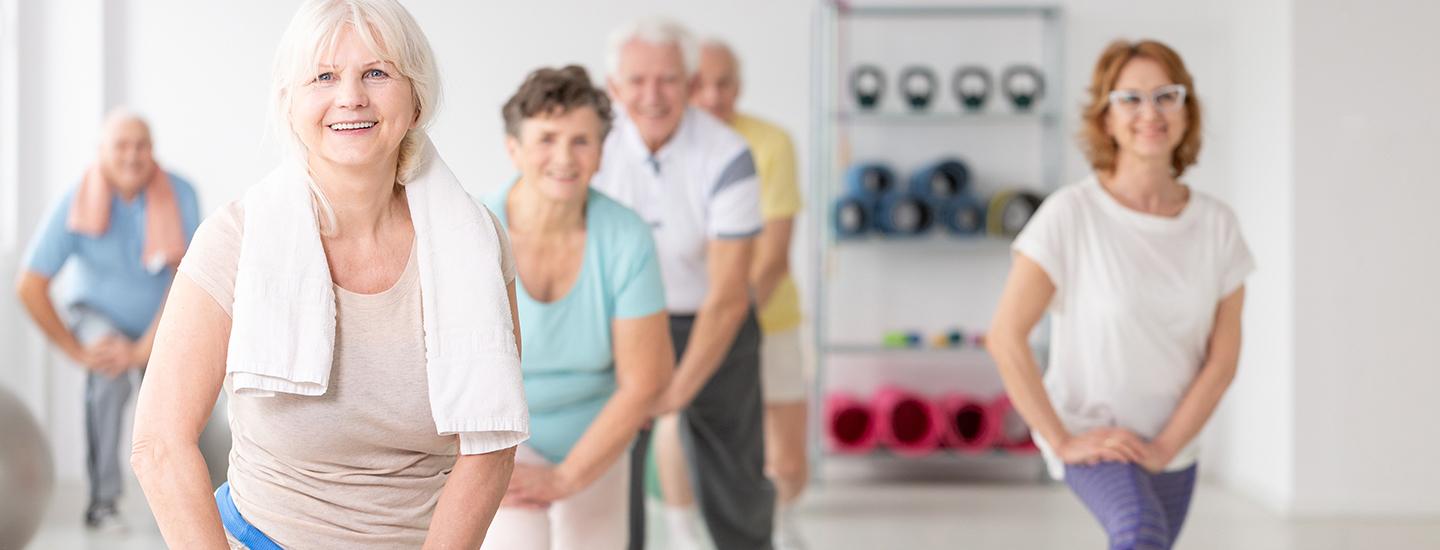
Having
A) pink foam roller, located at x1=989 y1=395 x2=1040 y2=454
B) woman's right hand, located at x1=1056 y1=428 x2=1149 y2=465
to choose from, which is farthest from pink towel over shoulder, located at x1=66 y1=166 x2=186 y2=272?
woman's right hand, located at x1=1056 y1=428 x2=1149 y2=465

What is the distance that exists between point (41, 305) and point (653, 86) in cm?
217

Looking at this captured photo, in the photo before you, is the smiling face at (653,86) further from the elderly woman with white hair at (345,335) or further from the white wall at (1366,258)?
the elderly woman with white hair at (345,335)

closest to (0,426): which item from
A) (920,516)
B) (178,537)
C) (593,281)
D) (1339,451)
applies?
(593,281)

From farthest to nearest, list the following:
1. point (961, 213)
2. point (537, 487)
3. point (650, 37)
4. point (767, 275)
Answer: point (961, 213)
point (767, 275)
point (650, 37)
point (537, 487)

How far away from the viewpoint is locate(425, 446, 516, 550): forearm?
171 centimetres

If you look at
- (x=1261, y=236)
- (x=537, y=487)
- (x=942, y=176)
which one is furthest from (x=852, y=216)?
(x=537, y=487)

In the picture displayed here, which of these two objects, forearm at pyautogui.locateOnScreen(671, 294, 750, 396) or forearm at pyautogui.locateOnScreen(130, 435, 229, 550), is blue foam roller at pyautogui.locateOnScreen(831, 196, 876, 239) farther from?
forearm at pyautogui.locateOnScreen(130, 435, 229, 550)

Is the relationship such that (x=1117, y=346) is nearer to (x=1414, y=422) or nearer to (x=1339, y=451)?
(x=1414, y=422)

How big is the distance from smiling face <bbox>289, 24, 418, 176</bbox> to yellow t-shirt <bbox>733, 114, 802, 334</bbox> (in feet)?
8.25

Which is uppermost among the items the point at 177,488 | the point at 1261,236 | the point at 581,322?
the point at 1261,236

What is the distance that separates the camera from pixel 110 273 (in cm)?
472

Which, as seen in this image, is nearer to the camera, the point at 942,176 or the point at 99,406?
the point at 99,406

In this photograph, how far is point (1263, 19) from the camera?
5047mm

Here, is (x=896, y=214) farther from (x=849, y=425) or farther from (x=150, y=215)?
(x=150, y=215)
